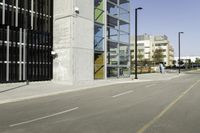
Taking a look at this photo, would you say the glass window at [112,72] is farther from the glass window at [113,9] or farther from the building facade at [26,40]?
the building facade at [26,40]

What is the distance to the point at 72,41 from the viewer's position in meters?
26.9

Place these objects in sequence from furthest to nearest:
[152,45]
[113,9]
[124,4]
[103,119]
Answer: [152,45], [124,4], [113,9], [103,119]

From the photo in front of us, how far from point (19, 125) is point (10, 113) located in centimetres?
273

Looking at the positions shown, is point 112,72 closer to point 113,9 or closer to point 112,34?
point 112,34

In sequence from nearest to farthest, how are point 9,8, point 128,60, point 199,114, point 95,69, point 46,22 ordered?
point 199,114 < point 9,8 < point 46,22 < point 95,69 < point 128,60

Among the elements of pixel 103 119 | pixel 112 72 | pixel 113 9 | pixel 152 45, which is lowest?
pixel 103 119

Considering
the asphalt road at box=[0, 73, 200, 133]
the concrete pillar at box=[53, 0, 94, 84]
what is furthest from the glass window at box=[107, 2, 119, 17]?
the asphalt road at box=[0, 73, 200, 133]

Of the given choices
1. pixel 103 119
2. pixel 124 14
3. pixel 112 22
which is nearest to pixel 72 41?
pixel 112 22

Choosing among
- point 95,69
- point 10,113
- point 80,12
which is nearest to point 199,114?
point 10,113

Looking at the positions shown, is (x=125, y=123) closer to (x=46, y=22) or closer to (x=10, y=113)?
(x=10, y=113)

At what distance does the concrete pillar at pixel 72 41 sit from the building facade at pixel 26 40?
2.94 feet

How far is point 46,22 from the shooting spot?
1105 inches

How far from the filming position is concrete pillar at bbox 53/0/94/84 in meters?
27.1

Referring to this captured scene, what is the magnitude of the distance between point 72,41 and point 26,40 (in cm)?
438
